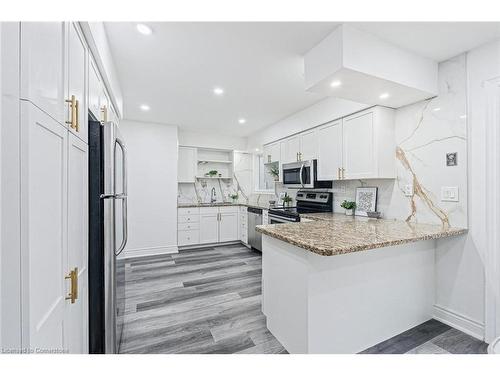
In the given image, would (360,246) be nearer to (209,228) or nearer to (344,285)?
(344,285)

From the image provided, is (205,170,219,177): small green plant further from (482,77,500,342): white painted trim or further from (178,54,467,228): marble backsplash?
(482,77,500,342): white painted trim

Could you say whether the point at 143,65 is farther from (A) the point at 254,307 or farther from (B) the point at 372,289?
(B) the point at 372,289

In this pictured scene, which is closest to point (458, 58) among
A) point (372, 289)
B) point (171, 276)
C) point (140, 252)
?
point (372, 289)

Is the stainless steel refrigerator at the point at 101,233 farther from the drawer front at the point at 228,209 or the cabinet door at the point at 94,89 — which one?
the drawer front at the point at 228,209

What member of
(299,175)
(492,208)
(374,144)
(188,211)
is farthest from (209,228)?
(492,208)

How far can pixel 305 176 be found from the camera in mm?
3418

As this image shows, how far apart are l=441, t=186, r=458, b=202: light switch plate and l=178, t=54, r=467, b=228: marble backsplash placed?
3 centimetres

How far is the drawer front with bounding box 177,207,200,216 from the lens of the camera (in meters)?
4.53

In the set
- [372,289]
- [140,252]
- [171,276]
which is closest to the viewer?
[372,289]

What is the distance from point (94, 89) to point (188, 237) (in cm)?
343

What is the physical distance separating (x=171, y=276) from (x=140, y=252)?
1.24m

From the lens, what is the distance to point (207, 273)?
3299mm

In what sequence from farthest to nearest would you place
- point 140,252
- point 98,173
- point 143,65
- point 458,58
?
point 140,252 → point 143,65 → point 458,58 → point 98,173

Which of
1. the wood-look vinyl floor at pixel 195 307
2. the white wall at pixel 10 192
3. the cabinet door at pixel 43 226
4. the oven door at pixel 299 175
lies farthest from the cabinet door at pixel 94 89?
the oven door at pixel 299 175
